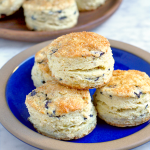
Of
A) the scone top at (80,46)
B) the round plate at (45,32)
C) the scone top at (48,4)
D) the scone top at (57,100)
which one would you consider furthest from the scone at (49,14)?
the scone top at (57,100)

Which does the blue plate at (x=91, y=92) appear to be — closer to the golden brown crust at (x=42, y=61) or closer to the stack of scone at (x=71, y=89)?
the stack of scone at (x=71, y=89)

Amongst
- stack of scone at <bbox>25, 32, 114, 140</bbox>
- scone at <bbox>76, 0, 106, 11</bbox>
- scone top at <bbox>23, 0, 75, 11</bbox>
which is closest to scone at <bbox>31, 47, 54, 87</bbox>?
stack of scone at <bbox>25, 32, 114, 140</bbox>

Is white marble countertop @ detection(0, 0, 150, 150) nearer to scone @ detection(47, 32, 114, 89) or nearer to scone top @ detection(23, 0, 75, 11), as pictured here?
scone top @ detection(23, 0, 75, 11)

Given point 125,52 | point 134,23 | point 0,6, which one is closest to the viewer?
point 125,52

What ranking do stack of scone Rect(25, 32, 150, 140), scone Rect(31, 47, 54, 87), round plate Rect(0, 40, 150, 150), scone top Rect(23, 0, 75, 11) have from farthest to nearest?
scone top Rect(23, 0, 75, 11), scone Rect(31, 47, 54, 87), stack of scone Rect(25, 32, 150, 140), round plate Rect(0, 40, 150, 150)

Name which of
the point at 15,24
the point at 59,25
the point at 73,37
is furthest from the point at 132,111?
the point at 15,24

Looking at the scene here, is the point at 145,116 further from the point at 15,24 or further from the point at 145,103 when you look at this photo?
the point at 15,24
